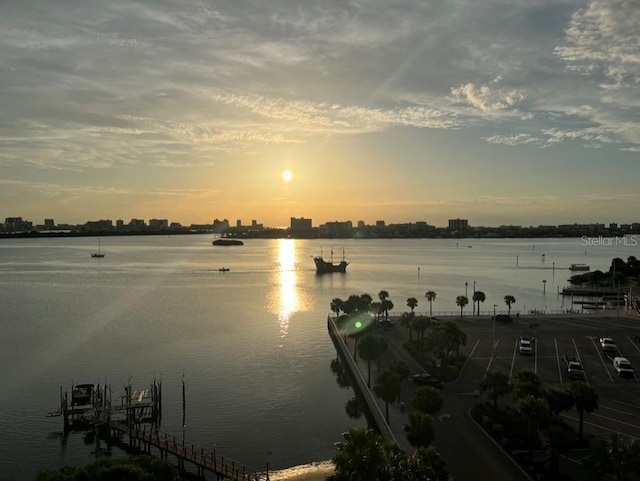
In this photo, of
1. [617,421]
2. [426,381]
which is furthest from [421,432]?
[617,421]

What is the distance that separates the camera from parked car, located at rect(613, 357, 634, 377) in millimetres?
36562

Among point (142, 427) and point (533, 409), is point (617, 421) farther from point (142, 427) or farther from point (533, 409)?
point (142, 427)

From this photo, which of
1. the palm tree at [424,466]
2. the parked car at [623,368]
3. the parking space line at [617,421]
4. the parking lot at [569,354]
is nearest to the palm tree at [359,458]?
the palm tree at [424,466]

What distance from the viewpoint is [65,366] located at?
4762cm

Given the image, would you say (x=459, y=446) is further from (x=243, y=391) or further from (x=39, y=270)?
(x=39, y=270)

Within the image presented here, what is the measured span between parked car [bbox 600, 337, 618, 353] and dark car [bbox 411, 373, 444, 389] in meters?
16.5

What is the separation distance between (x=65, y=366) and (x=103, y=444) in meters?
18.7

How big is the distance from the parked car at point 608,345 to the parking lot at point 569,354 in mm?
581

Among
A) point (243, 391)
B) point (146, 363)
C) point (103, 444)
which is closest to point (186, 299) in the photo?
point (146, 363)

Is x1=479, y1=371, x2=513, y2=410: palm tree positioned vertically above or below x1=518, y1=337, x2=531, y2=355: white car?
above

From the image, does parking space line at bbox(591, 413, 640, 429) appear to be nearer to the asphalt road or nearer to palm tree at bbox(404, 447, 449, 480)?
the asphalt road

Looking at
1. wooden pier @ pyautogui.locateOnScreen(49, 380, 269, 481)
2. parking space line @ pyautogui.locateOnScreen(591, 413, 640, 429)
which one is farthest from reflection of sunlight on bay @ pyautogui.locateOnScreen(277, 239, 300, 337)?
parking space line @ pyautogui.locateOnScreen(591, 413, 640, 429)

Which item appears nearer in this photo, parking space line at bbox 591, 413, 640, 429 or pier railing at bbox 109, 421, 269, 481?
pier railing at bbox 109, 421, 269, 481

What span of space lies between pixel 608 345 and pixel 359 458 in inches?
1347
